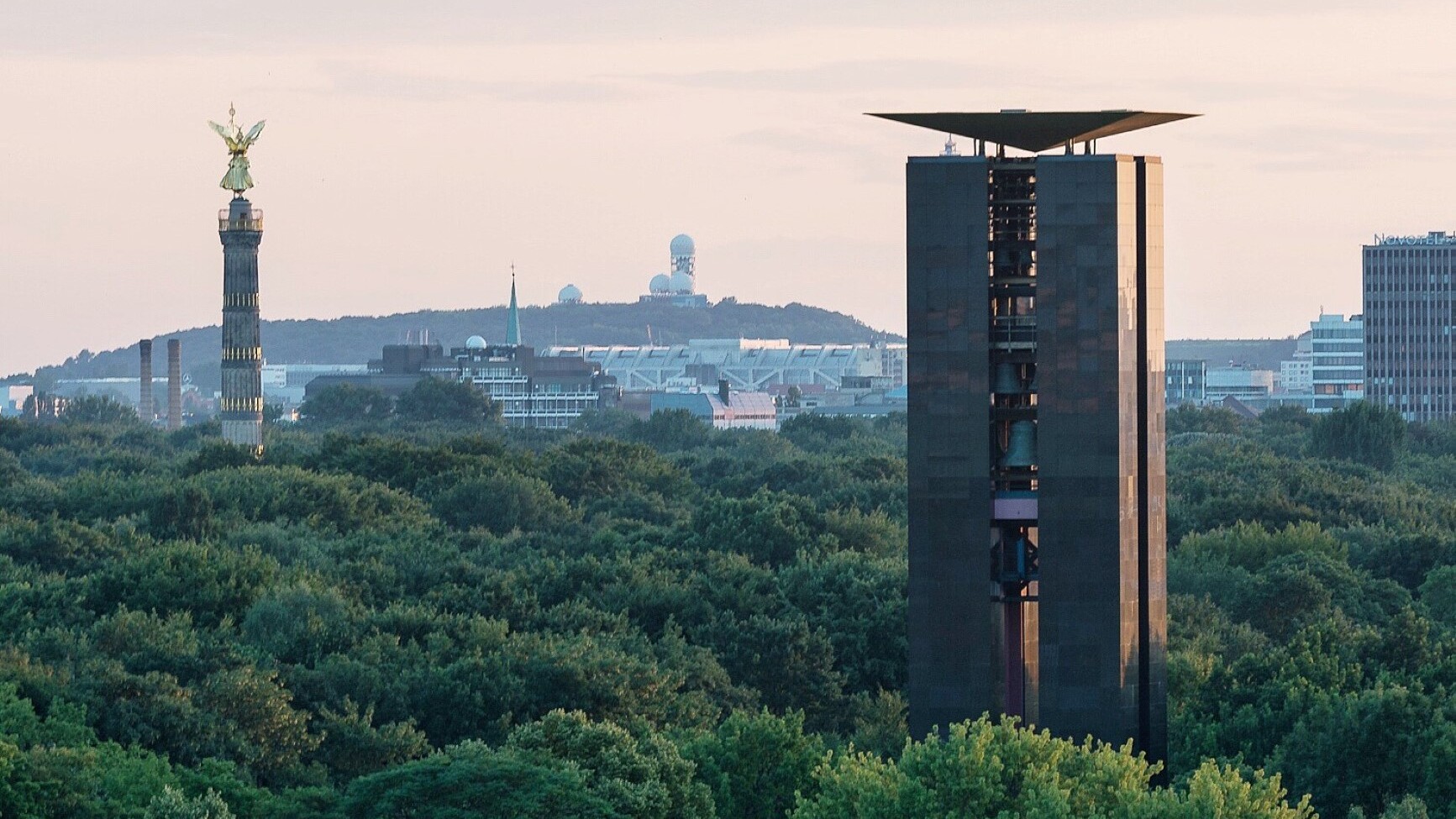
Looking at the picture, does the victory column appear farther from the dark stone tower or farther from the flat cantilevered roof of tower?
the flat cantilevered roof of tower

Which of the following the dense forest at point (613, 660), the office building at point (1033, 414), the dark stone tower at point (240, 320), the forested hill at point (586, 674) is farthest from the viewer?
the dark stone tower at point (240, 320)

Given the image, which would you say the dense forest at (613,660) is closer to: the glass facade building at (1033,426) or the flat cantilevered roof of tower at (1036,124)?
the glass facade building at (1033,426)

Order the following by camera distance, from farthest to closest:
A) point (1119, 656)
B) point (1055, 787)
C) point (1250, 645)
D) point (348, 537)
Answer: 1. point (348, 537)
2. point (1250, 645)
3. point (1119, 656)
4. point (1055, 787)

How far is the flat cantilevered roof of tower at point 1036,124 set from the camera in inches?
2432

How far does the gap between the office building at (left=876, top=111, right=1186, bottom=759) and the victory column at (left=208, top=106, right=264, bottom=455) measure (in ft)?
426

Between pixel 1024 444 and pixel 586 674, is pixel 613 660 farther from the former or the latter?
pixel 1024 444

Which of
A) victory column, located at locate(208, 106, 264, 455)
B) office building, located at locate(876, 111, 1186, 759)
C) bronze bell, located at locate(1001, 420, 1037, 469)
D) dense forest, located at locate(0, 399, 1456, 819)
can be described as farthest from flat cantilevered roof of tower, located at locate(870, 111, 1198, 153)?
victory column, located at locate(208, 106, 264, 455)

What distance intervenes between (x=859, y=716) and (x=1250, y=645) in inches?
670

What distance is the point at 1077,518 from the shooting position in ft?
203

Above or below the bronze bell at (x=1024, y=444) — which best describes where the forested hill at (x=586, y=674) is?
below

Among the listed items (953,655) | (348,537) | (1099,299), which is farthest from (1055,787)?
(348,537)

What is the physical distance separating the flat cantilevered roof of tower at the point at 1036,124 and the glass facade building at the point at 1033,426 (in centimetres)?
78

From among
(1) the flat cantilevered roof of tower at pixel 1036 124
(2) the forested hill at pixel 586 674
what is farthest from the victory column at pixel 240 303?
(1) the flat cantilevered roof of tower at pixel 1036 124

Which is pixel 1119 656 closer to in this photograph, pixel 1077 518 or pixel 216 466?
pixel 1077 518
